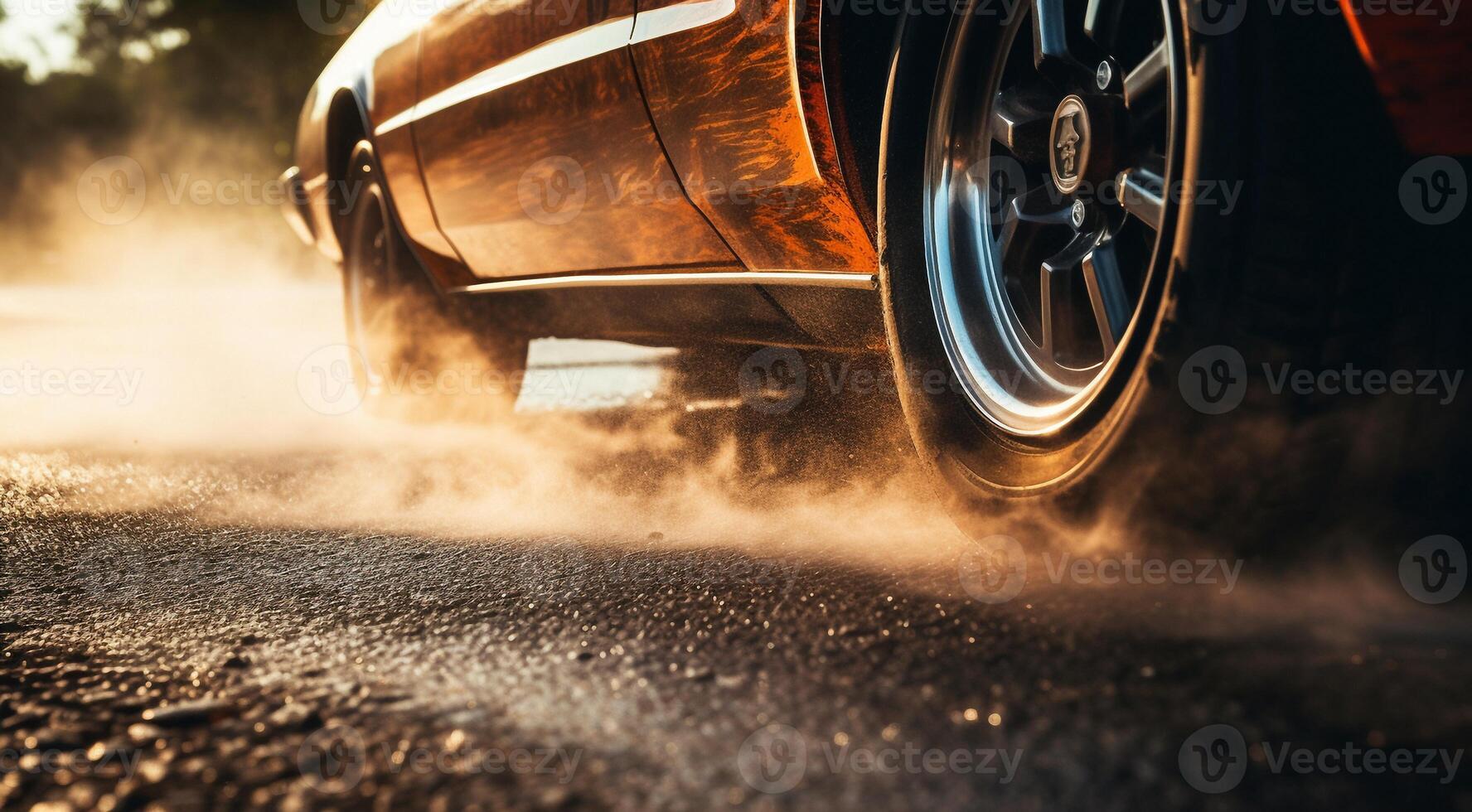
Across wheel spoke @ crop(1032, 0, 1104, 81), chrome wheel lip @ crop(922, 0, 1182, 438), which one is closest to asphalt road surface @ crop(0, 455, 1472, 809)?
chrome wheel lip @ crop(922, 0, 1182, 438)

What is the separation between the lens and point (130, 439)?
12.4 ft

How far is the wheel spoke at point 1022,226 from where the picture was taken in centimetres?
189

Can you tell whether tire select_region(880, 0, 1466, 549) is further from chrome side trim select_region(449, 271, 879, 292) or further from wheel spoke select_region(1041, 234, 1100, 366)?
chrome side trim select_region(449, 271, 879, 292)

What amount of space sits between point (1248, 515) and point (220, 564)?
1.66m

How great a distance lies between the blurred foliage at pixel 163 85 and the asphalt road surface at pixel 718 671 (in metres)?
13.6

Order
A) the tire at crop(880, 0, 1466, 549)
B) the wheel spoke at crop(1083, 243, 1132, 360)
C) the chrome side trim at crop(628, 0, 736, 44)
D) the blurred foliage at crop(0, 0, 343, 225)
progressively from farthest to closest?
the blurred foliage at crop(0, 0, 343, 225) < the chrome side trim at crop(628, 0, 736, 44) < the wheel spoke at crop(1083, 243, 1132, 360) < the tire at crop(880, 0, 1466, 549)

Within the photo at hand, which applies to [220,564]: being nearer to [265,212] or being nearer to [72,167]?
[265,212]

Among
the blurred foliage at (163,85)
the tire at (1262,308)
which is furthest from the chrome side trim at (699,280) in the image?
the blurred foliage at (163,85)

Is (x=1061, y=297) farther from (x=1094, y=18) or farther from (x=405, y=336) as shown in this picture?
(x=405, y=336)

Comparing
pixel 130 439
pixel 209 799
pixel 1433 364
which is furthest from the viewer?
pixel 130 439

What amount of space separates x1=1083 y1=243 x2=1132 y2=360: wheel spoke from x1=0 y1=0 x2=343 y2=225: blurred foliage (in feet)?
46.0

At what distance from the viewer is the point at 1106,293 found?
5.45 ft

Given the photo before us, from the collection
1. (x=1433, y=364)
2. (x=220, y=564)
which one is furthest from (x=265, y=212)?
(x=1433, y=364)

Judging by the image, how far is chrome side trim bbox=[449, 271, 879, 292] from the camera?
6.64 ft
